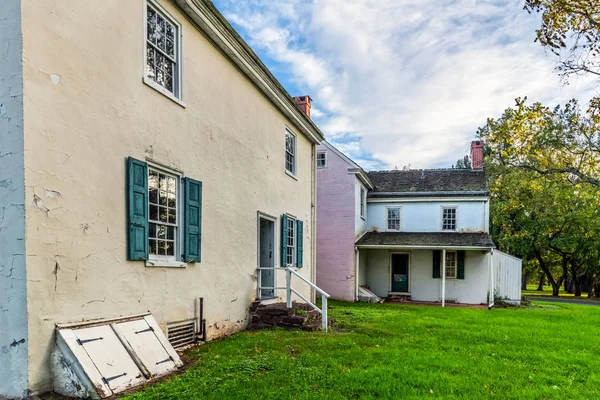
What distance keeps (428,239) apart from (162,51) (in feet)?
50.6

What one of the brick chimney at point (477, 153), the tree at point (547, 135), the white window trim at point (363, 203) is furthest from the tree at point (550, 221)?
the white window trim at point (363, 203)

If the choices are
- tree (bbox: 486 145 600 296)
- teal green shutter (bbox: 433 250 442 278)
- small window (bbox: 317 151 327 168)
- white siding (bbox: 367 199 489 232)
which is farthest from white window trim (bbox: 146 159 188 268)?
tree (bbox: 486 145 600 296)

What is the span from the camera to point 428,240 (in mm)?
18125

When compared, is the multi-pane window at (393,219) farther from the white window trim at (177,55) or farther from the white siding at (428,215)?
the white window trim at (177,55)

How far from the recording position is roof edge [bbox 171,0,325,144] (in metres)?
6.61

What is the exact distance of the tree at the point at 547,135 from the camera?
429 inches

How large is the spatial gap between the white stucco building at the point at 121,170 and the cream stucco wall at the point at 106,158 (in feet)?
0.05

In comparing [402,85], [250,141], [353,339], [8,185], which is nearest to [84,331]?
[8,185]

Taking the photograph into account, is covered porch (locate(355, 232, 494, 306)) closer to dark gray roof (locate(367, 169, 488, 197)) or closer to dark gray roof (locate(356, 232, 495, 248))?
dark gray roof (locate(356, 232, 495, 248))

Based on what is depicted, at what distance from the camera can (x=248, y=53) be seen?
27.4ft

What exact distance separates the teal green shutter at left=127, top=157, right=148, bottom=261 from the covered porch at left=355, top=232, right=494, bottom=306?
1352cm

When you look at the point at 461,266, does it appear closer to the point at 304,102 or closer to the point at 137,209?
the point at 304,102

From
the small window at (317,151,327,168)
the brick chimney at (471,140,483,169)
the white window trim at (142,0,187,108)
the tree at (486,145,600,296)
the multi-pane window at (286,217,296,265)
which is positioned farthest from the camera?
the tree at (486,145,600,296)

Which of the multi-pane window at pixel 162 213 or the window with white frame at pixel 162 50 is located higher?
the window with white frame at pixel 162 50
